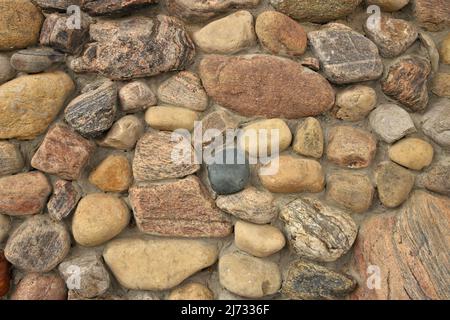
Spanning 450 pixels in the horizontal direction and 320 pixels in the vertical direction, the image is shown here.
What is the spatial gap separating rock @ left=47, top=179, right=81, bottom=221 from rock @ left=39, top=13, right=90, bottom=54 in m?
0.51

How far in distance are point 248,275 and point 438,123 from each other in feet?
2.93

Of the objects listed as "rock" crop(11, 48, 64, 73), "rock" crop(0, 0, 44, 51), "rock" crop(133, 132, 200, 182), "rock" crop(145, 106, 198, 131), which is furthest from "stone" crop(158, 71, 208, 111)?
"rock" crop(0, 0, 44, 51)

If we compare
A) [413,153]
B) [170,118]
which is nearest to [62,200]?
[170,118]

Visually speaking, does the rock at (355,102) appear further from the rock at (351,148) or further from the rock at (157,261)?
the rock at (157,261)

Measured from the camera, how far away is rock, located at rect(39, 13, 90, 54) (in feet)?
4.77

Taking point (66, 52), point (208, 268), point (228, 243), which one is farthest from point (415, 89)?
point (66, 52)

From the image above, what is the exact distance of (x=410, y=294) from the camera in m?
1.33

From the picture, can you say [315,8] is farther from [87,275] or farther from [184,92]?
[87,275]

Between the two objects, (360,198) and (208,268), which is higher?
(360,198)

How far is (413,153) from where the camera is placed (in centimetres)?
143

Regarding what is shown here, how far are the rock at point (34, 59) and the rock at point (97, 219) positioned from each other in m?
0.52

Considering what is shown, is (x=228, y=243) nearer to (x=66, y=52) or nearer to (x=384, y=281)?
(x=384, y=281)
